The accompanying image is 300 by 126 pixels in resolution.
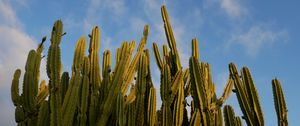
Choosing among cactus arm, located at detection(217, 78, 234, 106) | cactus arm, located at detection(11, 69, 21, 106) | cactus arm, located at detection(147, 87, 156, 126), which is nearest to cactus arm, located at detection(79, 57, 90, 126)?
cactus arm, located at detection(147, 87, 156, 126)

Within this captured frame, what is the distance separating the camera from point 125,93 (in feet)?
20.5

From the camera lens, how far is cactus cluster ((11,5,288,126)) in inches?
197

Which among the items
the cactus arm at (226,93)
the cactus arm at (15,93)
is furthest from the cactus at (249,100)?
the cactus arm at (15,93)

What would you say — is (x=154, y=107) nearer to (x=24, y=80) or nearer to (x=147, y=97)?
(x=147, y=97)

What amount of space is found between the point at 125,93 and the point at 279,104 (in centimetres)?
227

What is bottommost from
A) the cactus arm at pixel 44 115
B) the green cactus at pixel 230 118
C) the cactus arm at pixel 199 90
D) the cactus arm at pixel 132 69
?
the green cactus at pixel 230 118

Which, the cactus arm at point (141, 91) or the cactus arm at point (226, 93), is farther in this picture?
the cactus arm at point (226, 93)

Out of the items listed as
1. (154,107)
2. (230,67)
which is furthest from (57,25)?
(230,67)

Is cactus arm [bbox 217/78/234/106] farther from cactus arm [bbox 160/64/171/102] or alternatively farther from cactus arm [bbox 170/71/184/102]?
cactus arm [bbox 160/64/171/102]

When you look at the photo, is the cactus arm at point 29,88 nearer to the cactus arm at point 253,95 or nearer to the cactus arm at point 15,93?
the cactus arm at point 15,93

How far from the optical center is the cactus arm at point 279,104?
489 cm

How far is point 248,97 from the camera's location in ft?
16.5

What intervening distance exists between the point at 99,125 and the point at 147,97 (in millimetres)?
737

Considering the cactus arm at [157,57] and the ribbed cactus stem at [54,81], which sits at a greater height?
the cactus arm at [157,57]
